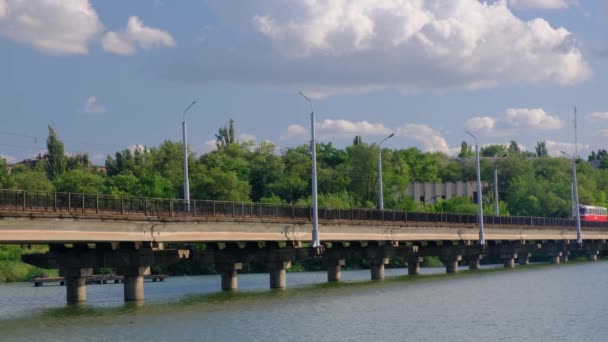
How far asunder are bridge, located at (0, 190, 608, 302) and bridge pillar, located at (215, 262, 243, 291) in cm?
8

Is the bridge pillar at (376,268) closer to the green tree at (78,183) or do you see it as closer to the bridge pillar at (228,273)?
the bridge pillar at (228,273)

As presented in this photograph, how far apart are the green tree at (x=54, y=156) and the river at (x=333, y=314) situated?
4123 inches

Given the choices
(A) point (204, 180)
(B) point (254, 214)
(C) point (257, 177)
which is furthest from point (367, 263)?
(B) point (254, 214)

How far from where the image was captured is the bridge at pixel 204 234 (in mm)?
59719

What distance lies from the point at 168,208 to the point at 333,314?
16.0 metres

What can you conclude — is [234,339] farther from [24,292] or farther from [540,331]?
[24,292]

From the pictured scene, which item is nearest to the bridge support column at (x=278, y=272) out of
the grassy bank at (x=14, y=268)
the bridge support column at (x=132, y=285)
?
the bridge support column at (x=132, y=285)

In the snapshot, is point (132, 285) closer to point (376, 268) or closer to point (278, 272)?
point (278, 272)

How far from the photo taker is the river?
1956 inches

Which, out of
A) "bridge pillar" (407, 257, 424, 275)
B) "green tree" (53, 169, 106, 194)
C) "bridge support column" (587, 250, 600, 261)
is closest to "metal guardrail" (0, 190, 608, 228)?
"bridge pillar" (407, 257, 424, 275)

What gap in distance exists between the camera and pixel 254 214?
80.1m

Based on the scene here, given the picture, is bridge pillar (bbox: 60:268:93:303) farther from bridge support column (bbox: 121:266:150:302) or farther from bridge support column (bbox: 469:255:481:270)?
bridge support column (bbox: 469:255:481:270)

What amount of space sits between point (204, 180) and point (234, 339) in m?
108

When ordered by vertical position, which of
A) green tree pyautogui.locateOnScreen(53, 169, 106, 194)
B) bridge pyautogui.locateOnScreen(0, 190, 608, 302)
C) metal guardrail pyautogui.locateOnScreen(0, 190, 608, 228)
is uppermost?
green tree pyautogui.locateOnScreen(53, 169, 106, 194)
